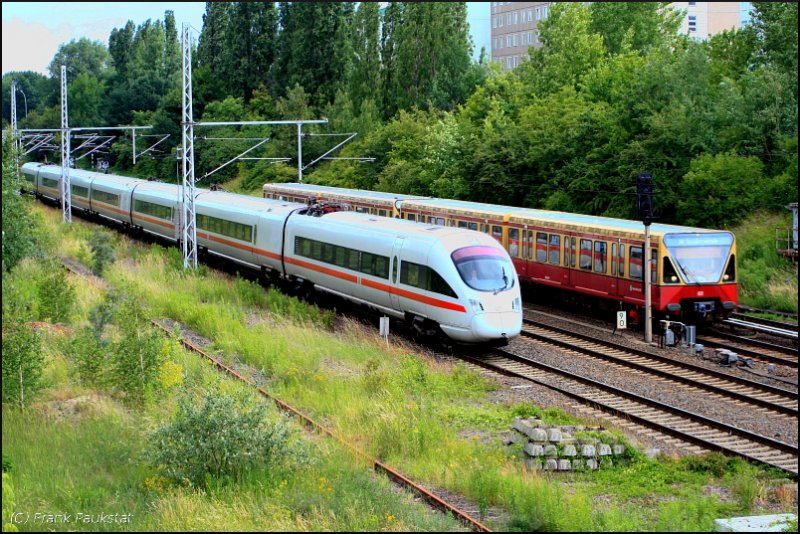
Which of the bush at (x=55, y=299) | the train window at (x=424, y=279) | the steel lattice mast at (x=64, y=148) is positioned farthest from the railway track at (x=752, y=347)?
the steel lattice mast at (x=64, y=148)

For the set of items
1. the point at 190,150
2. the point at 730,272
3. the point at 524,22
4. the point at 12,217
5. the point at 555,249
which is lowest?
the point at 730,272

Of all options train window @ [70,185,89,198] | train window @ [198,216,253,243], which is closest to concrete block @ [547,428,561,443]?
train window @ [198,216,253,243]

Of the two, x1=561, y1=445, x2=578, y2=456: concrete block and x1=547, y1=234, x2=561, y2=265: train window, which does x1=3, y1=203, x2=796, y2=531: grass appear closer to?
x1=561, y1=445, x2=578, y2=456: concrete block

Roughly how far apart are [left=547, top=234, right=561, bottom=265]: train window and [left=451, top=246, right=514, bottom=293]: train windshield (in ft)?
16.1

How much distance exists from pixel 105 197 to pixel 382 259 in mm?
29284

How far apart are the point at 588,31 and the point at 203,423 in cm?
4992

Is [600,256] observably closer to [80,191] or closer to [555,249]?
[555,249]

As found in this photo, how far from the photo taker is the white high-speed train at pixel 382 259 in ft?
65.4

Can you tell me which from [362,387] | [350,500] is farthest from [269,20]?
[350,500]

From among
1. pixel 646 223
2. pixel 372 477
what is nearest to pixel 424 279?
pixel 646 223

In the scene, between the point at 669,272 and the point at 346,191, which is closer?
the point at 669,272

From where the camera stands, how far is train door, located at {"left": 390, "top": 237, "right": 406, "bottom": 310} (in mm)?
21906

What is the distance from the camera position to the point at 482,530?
10914 millimetres

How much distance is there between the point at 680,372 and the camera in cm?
1895
